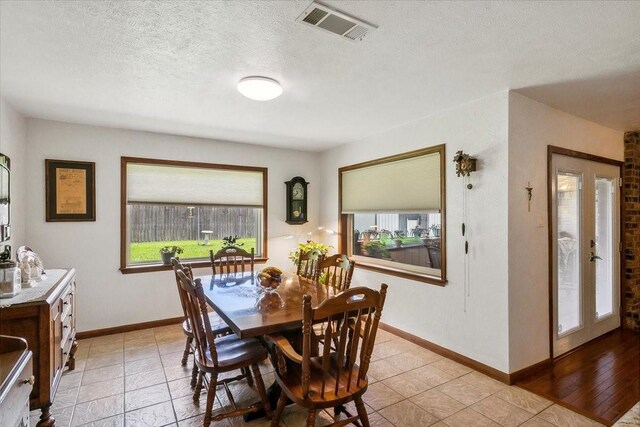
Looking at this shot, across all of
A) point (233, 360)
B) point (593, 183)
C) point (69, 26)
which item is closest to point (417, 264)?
point (593, 183)

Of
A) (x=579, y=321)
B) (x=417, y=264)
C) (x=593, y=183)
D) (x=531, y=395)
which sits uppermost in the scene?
(x=593, y=183)

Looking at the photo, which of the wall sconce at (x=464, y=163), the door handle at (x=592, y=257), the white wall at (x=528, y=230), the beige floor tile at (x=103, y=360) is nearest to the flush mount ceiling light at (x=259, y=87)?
the wall sconce at (x=464, y=163)

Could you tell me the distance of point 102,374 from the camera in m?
2.90

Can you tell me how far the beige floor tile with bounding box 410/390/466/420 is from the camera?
93.2 inches

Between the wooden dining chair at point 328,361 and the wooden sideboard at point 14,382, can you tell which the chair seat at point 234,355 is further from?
the wooden sideboard at point 14,382

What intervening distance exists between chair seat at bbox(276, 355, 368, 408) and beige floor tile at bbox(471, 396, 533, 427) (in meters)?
1.14

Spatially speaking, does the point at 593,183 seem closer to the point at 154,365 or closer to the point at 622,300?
the point at 622,300

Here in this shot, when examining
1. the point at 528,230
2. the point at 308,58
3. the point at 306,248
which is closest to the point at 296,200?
the point at 306,248

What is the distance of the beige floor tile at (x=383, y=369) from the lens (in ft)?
9.50

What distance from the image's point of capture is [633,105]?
9.96 ft

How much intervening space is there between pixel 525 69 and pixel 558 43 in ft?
1.17

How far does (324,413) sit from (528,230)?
7.43ft

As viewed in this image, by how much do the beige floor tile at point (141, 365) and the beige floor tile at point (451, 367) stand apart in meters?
2.59

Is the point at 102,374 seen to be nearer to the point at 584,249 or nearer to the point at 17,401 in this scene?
the point at 17,401
